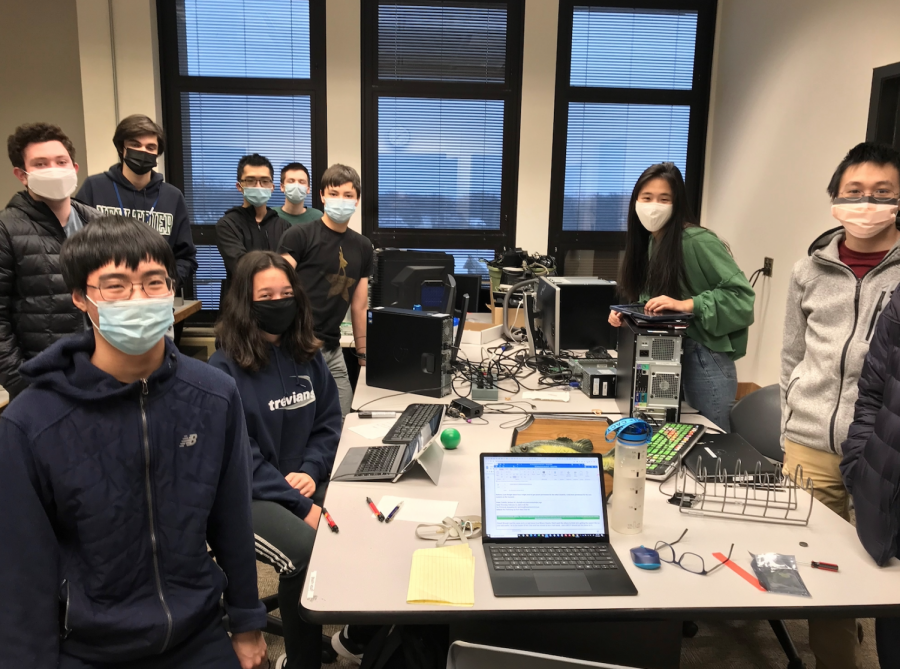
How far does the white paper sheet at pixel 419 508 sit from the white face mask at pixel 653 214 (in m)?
1.40

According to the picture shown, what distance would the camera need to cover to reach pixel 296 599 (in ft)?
5.96

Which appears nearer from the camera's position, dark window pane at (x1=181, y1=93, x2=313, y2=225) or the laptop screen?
the laptop screen

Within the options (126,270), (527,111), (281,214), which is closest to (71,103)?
(281,214)

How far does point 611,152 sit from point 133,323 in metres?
4.69

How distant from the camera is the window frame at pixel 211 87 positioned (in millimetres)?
4766

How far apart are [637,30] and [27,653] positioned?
5403mm

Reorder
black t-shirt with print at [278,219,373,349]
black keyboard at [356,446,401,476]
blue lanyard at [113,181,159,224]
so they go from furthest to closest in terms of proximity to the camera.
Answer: black t-shirt with print at [278,219,373,349], blue lanyard at [113,181,159,224], black keyboard at [356,446,401,476]

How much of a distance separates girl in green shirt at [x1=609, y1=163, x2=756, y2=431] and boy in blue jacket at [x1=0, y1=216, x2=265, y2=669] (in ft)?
5.46

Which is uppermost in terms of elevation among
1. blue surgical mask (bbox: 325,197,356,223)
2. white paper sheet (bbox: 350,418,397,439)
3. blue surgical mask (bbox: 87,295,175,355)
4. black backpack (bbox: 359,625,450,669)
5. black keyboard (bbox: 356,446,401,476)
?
blue surgical mask (bbox: 325,197,356,223)

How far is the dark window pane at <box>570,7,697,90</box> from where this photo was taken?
16.5 feet

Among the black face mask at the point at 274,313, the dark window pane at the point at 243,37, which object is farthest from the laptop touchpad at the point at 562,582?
the dark window pane at the point at 243,37

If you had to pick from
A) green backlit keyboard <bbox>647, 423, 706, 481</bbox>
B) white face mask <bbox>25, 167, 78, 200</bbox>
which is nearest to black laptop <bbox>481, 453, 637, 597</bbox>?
green backlit keyboard <bbox>647, 423, 706, 481</bbox>

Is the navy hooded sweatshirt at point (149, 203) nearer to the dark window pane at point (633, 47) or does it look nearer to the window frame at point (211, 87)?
the window frame at point (211, 87)

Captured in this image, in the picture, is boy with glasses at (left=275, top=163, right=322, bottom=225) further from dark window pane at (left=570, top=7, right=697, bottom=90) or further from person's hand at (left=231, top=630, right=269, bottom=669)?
person's hand at (left=231, top=630, right=269, bottom=669)
